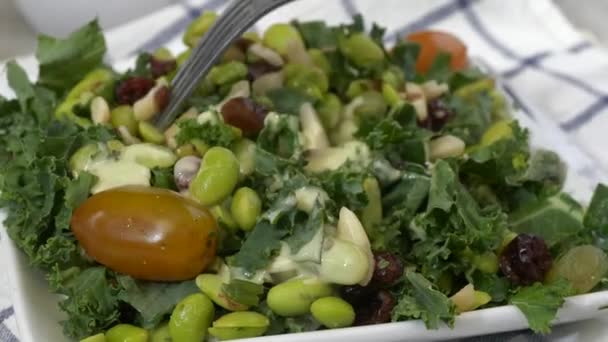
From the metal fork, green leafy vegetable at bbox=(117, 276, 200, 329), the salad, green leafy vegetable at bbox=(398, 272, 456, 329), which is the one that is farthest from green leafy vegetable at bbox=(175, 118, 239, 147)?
green leafy vegetable at bbox=(398, 272, 456, 329)

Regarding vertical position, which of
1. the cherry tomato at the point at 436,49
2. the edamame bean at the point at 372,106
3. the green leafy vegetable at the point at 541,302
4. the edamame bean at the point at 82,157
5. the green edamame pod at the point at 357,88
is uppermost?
the edamame bean at the point at 82,157

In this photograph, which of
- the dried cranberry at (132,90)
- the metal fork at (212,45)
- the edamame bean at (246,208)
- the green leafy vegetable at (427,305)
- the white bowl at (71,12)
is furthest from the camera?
the white bowl at (71,12)

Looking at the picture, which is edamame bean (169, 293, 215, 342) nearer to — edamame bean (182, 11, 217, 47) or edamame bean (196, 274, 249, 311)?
edamame bean (196, 274, 249, 311)

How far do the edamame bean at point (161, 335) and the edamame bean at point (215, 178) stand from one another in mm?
164

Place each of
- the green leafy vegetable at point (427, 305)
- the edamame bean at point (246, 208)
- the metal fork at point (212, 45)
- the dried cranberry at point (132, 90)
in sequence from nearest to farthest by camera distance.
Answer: the green leafy vegetable at point (427, 305)
the edamame bean at point (246, 208)
the metal fork at point (212, 45)
the dried cranberry at point (132, 90)

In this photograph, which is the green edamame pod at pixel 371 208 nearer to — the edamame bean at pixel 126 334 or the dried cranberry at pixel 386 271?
the dried cranberry at pixel 386 271

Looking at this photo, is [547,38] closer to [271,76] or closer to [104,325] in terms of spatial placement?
[271,76]

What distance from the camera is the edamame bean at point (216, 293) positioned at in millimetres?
965

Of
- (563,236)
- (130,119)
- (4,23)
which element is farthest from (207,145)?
(4,23)

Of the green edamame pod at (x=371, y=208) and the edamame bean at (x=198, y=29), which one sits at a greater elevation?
the edamame bean at (x=198, y=29)

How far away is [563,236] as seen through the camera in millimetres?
1137

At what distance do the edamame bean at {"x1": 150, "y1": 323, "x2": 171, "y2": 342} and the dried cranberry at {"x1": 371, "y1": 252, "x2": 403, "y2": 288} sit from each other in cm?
25

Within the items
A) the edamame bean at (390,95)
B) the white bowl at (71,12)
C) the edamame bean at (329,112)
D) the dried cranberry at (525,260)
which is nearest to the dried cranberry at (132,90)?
the edamame bean at (329,112)

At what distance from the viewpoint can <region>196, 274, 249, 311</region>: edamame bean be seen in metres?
0.97
